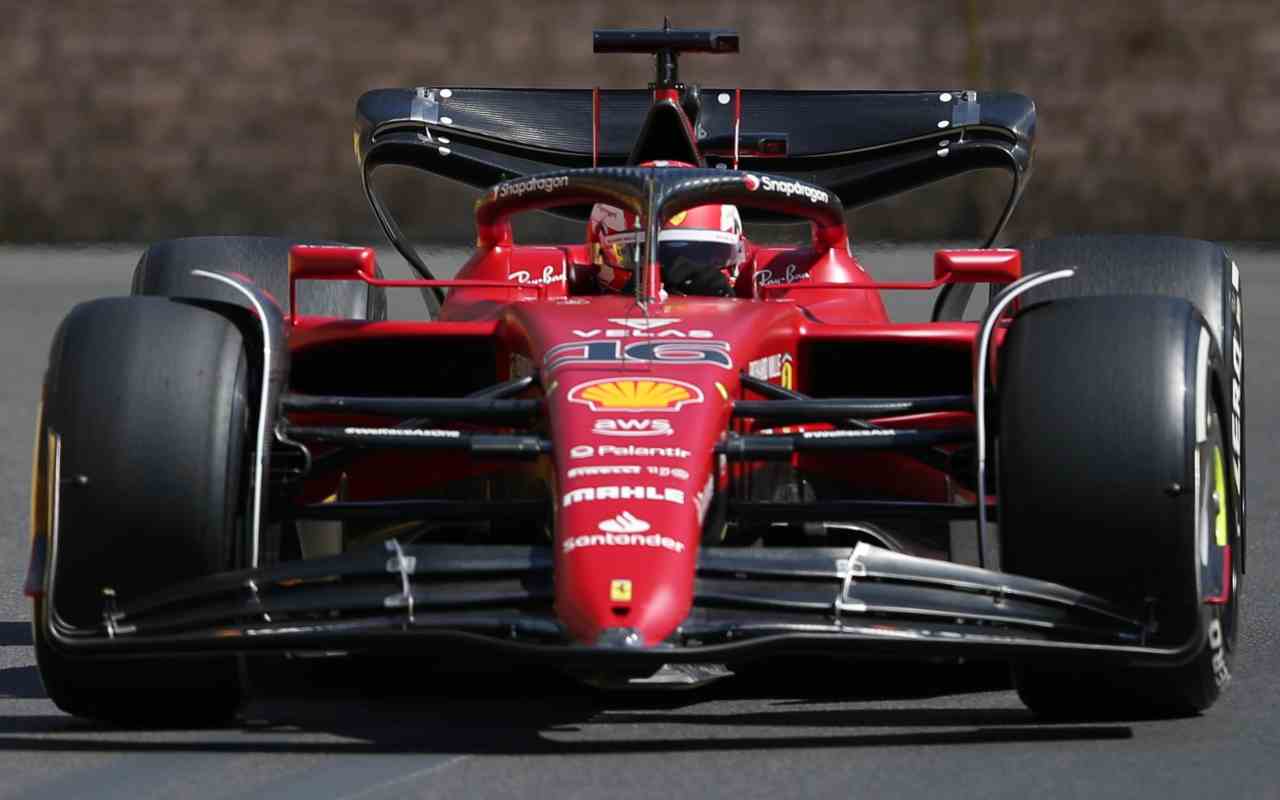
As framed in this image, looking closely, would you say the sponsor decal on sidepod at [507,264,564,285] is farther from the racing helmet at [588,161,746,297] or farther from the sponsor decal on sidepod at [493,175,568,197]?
the sponsor decal on sidepod at [493,175,568,197]

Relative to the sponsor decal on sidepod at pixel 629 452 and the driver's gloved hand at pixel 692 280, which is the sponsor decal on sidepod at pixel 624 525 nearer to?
the sponsor decal on sidepod at pixel 629 452

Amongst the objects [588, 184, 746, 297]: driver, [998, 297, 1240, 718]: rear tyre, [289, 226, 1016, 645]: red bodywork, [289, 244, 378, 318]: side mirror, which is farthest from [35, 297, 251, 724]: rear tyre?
[588, 184, 746, 297]: driver

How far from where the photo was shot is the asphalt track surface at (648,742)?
16.7 ft

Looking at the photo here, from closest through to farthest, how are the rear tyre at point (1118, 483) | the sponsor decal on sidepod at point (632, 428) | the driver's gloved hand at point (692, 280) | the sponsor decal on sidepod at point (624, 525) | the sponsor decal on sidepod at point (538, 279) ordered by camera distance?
the sponsor decal on sidepod at point (624, 525) < the rear tyre at point (1118, 483) < the sponsor decal on sidepod at point (632, 428) < the driver's gloved hand at point (692, 280) < the sponsor decal on sidepod at point (538, 279)

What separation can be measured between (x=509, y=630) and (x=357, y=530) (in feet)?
5.75

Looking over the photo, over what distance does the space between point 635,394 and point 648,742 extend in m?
0.75

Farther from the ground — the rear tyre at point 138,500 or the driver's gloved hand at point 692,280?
the driver's gloved hand at point 692,280

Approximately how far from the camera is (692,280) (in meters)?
7.36

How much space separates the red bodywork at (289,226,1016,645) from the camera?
5281 mm

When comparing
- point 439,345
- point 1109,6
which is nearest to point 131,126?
point 1109,6

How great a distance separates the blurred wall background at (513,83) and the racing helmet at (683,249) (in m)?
12.6

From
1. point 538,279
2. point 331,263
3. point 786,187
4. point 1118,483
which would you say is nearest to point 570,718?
point 1118,483

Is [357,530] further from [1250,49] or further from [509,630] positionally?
[1250,49]

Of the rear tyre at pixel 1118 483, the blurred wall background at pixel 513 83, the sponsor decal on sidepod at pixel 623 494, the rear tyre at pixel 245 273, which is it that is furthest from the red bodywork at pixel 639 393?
the blurred wall background at pixel 513 83
